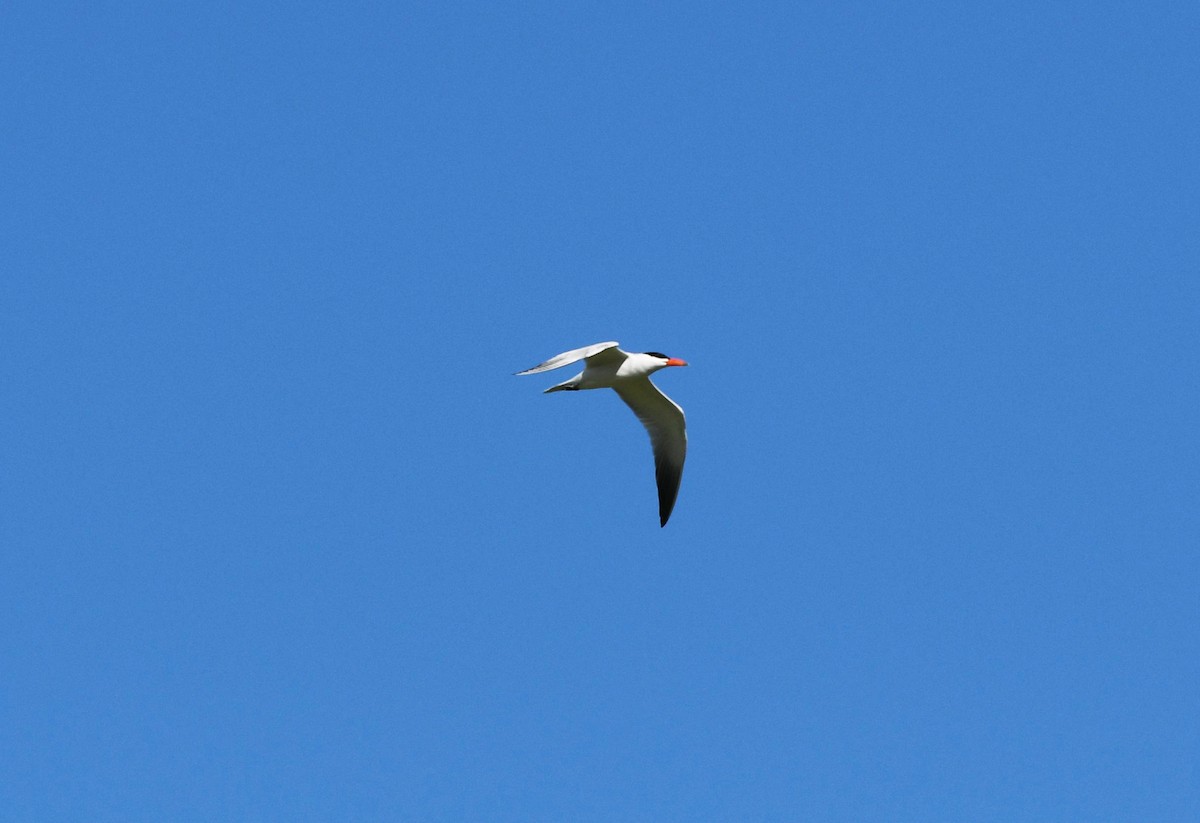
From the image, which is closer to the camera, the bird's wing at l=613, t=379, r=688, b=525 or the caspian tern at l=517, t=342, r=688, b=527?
the caspian tern at l=517, t=342, r=688, b=527

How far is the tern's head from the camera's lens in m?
24.9

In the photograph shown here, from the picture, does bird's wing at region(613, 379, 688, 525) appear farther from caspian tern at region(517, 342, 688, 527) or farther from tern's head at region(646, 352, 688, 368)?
tern's head at region(646, 352, 688, 368)

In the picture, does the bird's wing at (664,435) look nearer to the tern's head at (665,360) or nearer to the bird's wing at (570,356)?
the tern's head at (665,360)

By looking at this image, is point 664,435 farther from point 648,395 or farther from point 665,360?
point 665,360

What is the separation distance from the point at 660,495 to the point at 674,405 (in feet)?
6.05

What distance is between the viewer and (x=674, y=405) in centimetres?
2620

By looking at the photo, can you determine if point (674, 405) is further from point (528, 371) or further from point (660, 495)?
point (528, 371)

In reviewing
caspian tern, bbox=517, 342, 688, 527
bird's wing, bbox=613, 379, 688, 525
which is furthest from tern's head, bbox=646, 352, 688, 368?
bird's wing, bbox=613, 379, 688, 525

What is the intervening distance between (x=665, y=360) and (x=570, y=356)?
333 cm

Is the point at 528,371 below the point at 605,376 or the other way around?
below

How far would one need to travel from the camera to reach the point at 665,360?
2494cm

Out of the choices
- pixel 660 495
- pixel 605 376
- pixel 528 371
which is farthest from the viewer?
pixel 660 495

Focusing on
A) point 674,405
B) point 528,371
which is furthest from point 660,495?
→ point 528,371

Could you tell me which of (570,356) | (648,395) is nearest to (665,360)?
(648,395)
